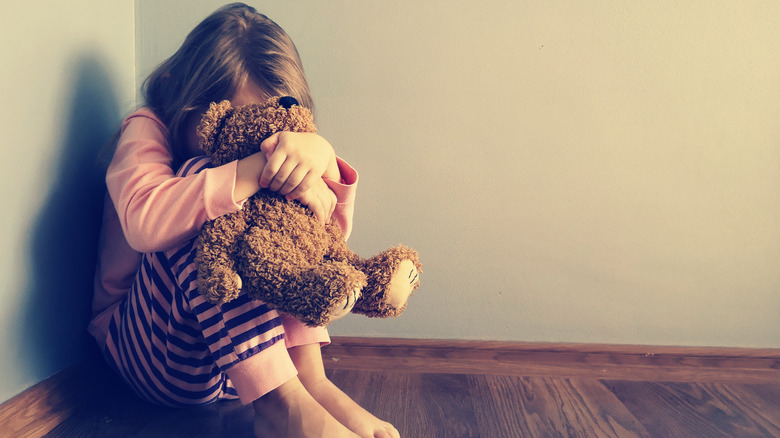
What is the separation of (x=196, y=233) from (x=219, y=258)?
0.07 m

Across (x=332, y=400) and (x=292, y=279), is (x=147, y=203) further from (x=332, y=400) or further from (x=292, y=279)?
(x=332, y=400)

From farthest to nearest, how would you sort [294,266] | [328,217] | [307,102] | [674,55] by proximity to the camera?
1. [674,55]
2. [307,102]
3. [328,217]
4. [294,266]

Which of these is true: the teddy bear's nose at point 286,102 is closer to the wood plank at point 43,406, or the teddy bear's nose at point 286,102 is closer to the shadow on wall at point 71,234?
the shadow on wall at point 71,234

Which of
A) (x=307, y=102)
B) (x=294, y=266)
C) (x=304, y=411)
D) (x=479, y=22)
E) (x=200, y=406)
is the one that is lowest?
(x=200, y=406)

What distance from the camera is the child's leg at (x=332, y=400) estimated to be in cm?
71

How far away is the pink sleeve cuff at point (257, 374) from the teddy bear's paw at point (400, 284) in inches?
6.1

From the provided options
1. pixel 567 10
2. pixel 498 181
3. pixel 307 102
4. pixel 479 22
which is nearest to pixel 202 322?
pixel 307 102

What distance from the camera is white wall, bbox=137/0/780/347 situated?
103 centimetres

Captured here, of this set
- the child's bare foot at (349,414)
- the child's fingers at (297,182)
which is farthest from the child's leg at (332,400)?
the child's fingers at (297,182)

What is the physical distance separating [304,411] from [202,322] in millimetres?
164

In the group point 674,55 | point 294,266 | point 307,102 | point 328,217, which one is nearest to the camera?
point 294,266

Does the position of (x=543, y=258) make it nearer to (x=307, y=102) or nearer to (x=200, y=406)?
(x=307, y=102)

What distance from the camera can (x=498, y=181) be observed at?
1.07 meters

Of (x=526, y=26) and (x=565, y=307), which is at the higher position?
(x=526, y=26)
